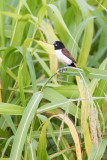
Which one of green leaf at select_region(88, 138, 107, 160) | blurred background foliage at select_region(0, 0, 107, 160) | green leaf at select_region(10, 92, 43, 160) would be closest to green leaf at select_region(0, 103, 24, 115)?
blurred background foliage at select_region(0, 0, 107, 160)

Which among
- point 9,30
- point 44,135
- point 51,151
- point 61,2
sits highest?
point 61,2

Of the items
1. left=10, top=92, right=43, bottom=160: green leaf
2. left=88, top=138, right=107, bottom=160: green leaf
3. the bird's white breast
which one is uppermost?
the bird's white breast

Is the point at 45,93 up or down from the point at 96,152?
up

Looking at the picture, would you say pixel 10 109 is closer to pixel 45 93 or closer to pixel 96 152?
pixel 45 93

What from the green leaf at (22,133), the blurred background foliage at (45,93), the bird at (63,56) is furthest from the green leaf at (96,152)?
the bird at (63,56)

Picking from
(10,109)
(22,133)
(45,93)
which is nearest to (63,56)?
(45,93)

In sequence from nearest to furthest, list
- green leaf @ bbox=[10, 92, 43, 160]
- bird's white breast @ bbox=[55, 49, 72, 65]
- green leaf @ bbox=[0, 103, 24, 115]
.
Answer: green leaf @ bbox=[10, 92, 43, 160], green leaf @ bbox=[0, 103, 24, 115], bird's white breast @ bbox=[55, 49, 72, 65]

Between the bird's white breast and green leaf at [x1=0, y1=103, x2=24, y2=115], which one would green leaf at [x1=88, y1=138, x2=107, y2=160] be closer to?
green leaf at [x1=0, y1=103, x2=24, y2=115]

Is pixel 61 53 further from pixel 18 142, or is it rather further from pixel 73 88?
pixel 18 142

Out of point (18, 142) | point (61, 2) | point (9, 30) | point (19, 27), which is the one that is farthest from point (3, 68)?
point (61, 2)
